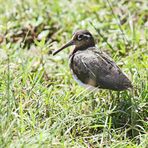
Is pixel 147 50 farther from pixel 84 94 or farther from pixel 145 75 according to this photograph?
pixel 84 94

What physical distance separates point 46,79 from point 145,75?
1.20m

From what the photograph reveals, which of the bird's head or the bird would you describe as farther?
the bird's head

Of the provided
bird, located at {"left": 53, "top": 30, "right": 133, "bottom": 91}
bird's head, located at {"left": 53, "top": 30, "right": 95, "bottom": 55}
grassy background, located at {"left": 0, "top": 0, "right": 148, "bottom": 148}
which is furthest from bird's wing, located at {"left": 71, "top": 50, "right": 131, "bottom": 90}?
bird's head, located at {"left": 53, "top": 30, "right": 95, "bottom": 55}

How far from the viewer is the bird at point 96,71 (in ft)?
20.0

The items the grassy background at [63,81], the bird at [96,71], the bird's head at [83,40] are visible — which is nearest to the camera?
the grassy background at [63,81]

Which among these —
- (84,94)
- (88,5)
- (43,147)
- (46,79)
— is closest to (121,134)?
(84,94)

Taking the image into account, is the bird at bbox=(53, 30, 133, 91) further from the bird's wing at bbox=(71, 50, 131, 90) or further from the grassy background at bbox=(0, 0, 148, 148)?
the grassy background at bbox=(0, 0, 148, 148)

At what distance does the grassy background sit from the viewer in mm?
5574

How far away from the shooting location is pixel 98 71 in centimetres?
624

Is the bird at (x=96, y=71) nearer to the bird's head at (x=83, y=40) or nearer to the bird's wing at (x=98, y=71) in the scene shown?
the bird's wing at (x=98, y=71)

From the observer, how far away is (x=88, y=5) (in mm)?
8828

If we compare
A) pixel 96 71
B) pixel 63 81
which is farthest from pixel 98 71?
pixel 63 81

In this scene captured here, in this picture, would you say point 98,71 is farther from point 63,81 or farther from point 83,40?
point 63,81

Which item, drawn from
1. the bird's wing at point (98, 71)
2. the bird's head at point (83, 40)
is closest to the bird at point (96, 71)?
the bird's wing at point (98, 71)
